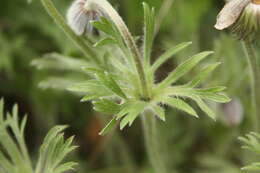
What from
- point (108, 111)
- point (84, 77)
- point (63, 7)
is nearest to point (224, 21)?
point (108, 111)

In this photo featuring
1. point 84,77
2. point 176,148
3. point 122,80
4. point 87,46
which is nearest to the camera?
point 122,80

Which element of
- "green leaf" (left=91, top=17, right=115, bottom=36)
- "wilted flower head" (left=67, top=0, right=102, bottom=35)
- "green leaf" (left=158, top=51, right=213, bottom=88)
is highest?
"wilted flower head" (left=67, top=0, right=102, bottom=35)

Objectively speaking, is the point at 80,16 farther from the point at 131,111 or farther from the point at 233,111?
the point at 233,111

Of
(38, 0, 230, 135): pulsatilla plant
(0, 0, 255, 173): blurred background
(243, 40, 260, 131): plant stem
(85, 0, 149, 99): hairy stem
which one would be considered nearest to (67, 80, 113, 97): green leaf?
(38, 0, 230, 135): pulsatilla plant

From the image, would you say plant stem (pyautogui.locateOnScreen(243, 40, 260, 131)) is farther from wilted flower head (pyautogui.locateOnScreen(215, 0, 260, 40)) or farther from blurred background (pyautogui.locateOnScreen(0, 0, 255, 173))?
blurred background (pyautogui.locateOnScreen(0, 0, 255, 173))

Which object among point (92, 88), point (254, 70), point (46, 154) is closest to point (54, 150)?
point (46, 154)

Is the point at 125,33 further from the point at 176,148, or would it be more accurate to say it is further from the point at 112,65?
the point at 176,148
